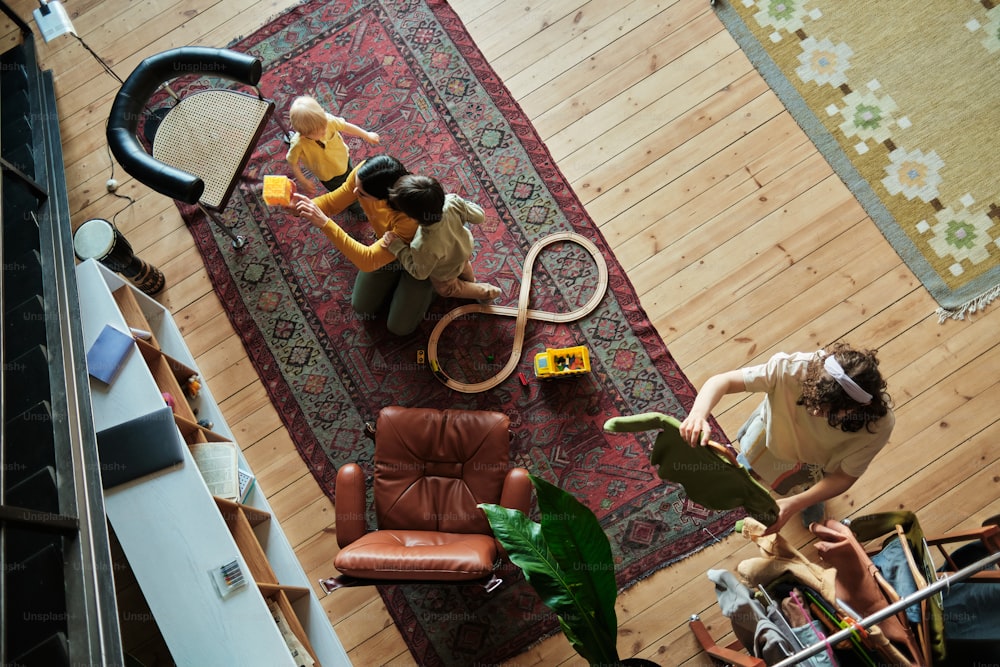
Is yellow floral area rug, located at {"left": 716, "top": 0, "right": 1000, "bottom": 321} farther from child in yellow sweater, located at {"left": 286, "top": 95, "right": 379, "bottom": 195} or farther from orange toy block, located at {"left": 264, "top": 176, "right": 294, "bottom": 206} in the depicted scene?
orange toy block, located at {"left": 264, "top": 176, "right": 294, "bottom": 206}

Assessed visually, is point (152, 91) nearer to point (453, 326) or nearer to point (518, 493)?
point (453, 326)

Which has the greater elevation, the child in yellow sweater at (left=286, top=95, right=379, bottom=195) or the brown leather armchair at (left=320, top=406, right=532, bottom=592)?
the child in yellow sweater at (left=286, top=95, right=379, bottom=195)

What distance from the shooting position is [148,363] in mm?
3016

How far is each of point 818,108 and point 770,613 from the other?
2.66 meters

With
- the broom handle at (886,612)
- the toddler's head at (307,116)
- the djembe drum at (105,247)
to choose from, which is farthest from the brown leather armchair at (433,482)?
the djembe drum at (105,247)

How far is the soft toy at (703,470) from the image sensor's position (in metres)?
2.21

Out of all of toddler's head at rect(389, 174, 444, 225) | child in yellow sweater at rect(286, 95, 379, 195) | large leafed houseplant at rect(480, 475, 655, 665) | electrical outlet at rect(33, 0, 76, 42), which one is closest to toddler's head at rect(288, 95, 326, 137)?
child in yellow sweater at rect(286, 95, 379, 195)

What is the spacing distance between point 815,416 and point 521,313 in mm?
1564

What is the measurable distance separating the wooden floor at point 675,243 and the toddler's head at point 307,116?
1133 mm

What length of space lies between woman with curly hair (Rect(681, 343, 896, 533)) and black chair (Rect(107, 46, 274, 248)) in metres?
2.47

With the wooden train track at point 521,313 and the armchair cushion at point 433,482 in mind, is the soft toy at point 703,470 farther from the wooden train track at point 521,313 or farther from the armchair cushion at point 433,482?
the wooden train track at point 521,313

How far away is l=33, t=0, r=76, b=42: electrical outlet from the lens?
3.18m

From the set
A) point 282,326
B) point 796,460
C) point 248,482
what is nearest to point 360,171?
point 282,326

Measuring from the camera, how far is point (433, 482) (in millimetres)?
2998
